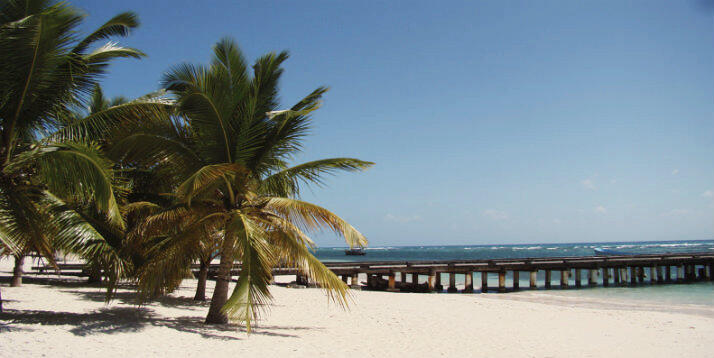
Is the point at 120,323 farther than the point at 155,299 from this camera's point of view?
No

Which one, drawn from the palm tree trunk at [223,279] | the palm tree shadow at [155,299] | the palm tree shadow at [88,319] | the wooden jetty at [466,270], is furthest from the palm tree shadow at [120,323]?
the wooden jetty at [466,270]

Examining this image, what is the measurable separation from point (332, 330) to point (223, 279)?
2.64 meters

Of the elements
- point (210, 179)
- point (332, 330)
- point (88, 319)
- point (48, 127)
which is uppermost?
point (48, 127)

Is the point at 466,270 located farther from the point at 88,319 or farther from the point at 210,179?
Result: the point at 210,179

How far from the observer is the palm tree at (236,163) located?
8820 millimetres

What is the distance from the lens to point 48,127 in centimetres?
855

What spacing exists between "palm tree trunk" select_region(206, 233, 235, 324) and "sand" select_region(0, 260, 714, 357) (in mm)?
397

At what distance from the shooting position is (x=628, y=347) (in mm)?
10016

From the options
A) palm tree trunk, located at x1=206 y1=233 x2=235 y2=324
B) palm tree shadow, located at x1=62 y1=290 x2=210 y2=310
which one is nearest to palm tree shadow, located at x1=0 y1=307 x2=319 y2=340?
palm tree trunk, located at x1=206 y1=233 x2=235 y2=324

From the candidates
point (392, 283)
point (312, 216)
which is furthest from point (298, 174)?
point (392, 283)

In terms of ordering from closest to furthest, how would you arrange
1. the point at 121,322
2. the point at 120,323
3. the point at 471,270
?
the point at 120,323, the point at 121,322, the point at 471,270

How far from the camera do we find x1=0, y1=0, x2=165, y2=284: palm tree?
Result: 736 centimetres

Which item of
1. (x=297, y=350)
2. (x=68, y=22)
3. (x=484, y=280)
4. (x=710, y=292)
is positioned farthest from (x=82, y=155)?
(x=710, y=292)

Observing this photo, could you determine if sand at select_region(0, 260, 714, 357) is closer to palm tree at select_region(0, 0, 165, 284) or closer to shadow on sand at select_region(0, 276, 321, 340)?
shadow on sand at select_region(0, 276, 321, 340)
